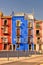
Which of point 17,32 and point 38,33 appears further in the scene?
point 38,33

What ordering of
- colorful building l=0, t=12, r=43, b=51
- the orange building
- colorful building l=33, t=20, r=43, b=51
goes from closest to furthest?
the orange building < colorful building l=0, t=12, r=43, b=51 < colorful building l=33, t=20, r=43, b=51

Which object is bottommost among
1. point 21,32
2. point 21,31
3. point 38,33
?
point 38,33

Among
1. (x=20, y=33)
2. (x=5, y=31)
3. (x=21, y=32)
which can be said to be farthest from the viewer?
(x=21, y=32)

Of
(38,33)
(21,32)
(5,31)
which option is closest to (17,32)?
(21,32)

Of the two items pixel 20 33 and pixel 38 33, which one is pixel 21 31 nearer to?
pixel 20 33

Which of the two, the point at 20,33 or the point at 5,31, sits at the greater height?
the point at 5,31

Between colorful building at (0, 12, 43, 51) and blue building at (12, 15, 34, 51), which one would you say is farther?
blue building at (12, 15, 34, 51)

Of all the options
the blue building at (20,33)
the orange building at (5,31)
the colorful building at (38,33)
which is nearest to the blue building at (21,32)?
the blue building at (20,33)

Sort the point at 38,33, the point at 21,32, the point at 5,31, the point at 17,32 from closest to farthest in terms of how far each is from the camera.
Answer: the point at 5,31 → the point at 17,32 → the point at 21,32 → the point at 38,33

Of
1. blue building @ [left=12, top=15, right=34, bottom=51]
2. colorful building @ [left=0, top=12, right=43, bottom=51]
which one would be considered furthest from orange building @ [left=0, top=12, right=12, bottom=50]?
blue building @ [left=12, top=15, right=34, bottom=51]

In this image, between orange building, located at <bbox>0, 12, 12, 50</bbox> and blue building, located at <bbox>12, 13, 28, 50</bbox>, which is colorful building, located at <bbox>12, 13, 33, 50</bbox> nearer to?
blue building, located at <bbox>12, 13, 28, 50</bbox>

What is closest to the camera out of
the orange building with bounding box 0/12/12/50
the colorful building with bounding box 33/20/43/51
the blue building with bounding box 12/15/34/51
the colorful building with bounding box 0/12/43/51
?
the orange building with bounding box 0/12/12/50

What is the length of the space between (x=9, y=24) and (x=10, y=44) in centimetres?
685

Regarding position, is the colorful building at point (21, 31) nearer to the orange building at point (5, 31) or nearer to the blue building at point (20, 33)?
the blue building at point (20, 33)
